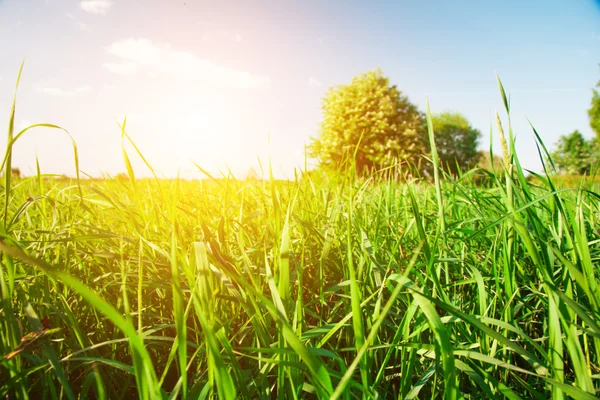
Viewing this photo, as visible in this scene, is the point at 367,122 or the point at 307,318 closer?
the point at 307,318

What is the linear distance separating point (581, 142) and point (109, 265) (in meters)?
54.7

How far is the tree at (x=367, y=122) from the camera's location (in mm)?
17158

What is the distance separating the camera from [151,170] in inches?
27.7

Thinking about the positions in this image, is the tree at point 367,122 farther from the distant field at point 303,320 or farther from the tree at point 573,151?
the tree at point 573,151

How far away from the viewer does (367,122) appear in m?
16.9

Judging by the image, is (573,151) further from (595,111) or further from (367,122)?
(367,122)

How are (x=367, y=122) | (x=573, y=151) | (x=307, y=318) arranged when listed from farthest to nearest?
(x=573, y=151)
(x=367, y=122)
(x=307, y=318)

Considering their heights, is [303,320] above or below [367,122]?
below

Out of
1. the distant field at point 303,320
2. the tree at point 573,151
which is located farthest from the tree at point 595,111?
the distant field at point 303,320

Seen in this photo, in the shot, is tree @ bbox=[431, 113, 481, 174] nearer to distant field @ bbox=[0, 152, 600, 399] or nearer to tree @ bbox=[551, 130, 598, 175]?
tree @ bbox=[551, 130, 598, 175]

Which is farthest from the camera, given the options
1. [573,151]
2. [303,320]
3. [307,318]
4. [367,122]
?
[573,151]

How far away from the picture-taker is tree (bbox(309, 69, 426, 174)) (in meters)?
17.2

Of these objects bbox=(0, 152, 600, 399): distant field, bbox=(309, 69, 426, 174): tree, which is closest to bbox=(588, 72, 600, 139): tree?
bbox=(309, 69, 426, 174): tree

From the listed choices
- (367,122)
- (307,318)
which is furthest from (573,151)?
(307,318)
